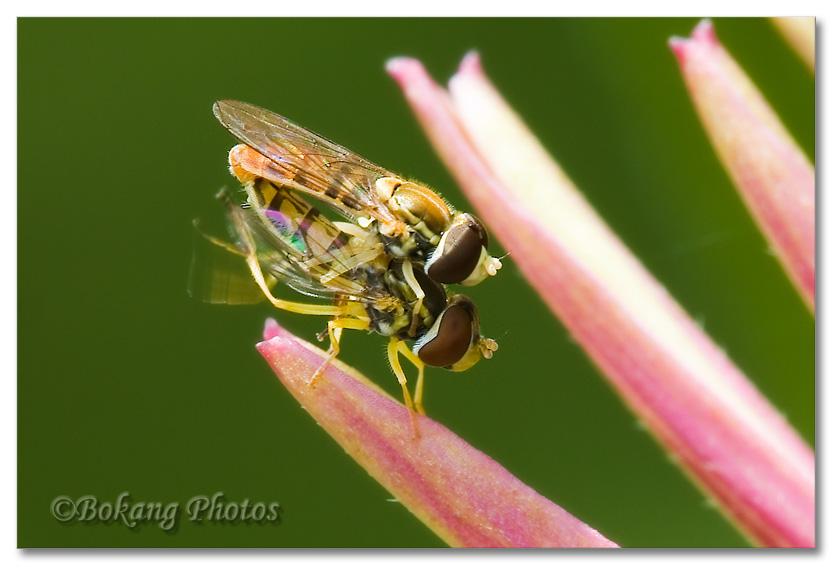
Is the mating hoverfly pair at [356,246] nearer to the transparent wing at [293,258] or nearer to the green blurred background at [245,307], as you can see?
the transparent wing at [293,258]

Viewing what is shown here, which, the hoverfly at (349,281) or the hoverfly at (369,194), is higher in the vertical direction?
the hoverfly at (369,194)

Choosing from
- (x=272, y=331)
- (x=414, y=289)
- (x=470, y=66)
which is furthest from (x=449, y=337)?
(x=470, y=66)

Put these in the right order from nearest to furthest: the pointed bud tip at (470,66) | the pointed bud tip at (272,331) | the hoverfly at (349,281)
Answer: the pointed bud tip at (272,331) → the hoverfly at (349,281) → the pointed bud tip at (470,66)

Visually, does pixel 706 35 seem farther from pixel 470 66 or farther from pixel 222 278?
pixel 222 278

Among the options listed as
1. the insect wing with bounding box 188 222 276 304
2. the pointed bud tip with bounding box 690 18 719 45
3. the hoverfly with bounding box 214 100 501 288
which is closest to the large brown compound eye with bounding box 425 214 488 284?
the hoverfly with bounding box 214 100 501 288

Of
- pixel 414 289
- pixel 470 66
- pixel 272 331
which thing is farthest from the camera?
pixel 470 66

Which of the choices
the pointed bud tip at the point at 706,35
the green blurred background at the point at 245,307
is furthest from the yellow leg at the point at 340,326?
the pointed bud tip at the point at 706,35
